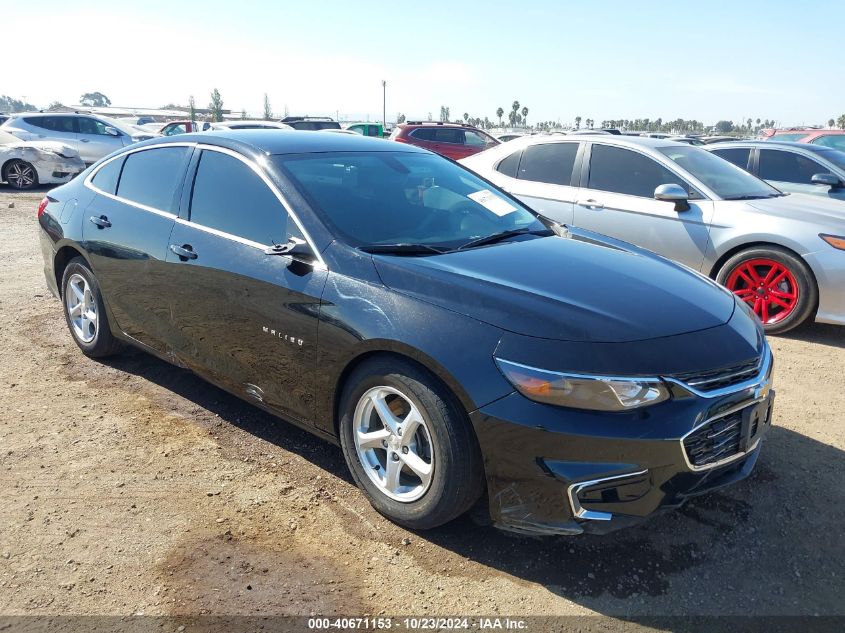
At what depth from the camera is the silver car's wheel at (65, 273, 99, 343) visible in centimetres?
473

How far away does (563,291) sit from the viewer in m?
2.91

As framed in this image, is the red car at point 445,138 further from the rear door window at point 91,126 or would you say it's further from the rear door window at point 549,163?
the rear door window at point 549,163

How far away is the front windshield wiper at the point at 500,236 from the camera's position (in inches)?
136

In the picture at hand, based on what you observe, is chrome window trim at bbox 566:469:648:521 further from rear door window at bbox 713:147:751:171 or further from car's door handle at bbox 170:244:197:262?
rear door window at bbox 713:147:751:171

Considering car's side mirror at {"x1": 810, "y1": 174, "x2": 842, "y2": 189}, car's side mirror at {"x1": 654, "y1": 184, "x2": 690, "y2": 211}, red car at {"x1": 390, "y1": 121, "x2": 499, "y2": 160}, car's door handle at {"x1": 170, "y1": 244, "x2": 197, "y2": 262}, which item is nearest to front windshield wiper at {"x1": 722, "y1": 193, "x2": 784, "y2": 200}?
car's side mirror at {"x1": 654, "y1": 184, "x2": 690, "y2": 211}

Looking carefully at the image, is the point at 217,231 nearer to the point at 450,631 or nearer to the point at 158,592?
the point at 158,592


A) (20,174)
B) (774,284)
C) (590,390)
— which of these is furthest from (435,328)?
(20,174)

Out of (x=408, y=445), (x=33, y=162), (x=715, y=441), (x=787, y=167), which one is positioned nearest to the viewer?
(x=715, y=441)

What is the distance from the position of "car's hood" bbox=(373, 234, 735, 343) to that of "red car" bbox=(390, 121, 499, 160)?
14867 mm

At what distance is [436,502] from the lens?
277 cm

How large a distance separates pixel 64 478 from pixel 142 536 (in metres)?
0.73

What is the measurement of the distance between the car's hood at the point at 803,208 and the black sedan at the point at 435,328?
9.41 feet

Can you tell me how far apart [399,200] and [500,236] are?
1.85 ft

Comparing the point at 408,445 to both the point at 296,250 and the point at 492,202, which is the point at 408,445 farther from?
the point at 492,202
